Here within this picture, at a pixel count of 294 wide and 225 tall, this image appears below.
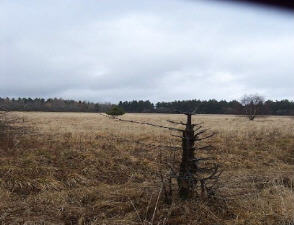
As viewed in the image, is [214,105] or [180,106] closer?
[180,106]

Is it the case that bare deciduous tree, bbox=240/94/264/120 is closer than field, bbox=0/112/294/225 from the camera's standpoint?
No

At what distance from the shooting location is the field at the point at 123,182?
593 centimetres

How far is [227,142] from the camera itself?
1648 cm

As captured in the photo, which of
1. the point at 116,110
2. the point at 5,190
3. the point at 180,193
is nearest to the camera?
the point at 180,193

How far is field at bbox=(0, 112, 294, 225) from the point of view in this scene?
5.93 meters

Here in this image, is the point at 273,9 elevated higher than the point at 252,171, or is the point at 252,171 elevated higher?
the point at 273,9

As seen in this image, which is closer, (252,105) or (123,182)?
(123,182)

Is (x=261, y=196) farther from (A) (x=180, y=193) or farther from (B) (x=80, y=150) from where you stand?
(B) (x=80, y=150)

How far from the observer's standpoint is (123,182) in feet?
32.8

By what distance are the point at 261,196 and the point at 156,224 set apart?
8.38ft

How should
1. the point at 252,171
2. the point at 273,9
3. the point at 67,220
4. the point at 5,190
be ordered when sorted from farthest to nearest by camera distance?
the point at 252,171
the point at 5,190
the point at 67,220
the point at 273,9

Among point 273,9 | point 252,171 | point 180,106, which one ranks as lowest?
point 252,171

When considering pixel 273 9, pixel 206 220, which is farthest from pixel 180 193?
pixel 273 9

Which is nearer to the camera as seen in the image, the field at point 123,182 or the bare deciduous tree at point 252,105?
the field at point 123,182
